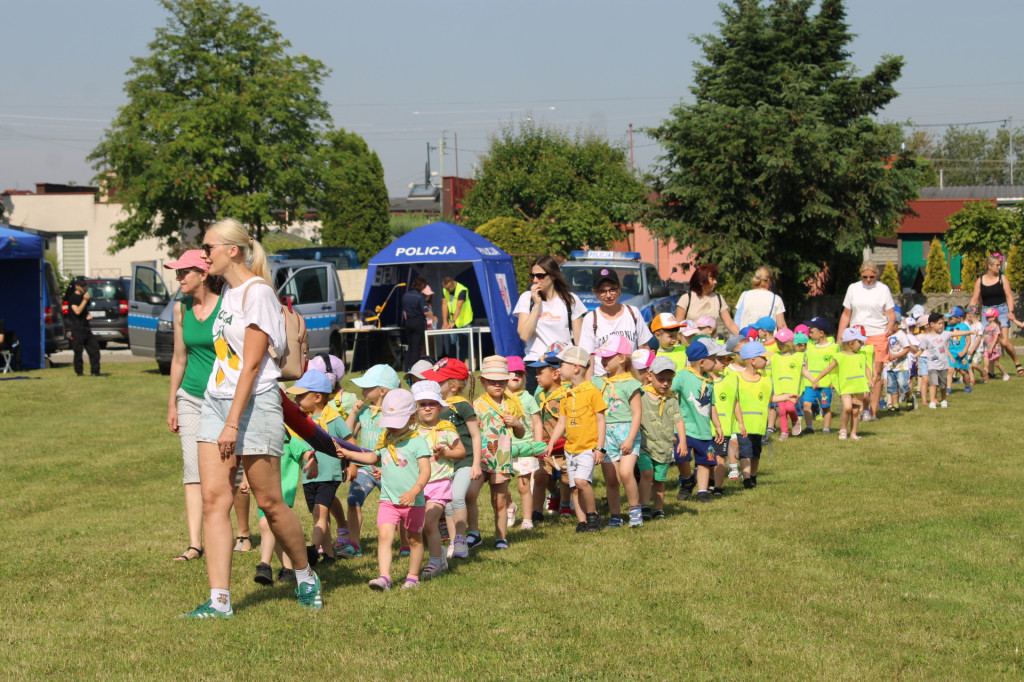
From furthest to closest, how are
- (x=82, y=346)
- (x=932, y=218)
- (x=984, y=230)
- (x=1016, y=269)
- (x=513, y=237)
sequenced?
(x=932, y=218) → (x=513, y=237) → (x=984, y=230) → (x=1016, y=269) → (x=82, y=346)

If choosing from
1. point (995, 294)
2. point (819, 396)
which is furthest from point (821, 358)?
point (995, 294)

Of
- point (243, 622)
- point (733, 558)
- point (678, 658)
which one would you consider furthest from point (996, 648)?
point (243, 622)

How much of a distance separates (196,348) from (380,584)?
1710 mm

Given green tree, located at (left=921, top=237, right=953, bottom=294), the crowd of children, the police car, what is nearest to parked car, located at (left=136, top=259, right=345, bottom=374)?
the police car

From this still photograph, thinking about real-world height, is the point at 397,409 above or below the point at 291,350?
below

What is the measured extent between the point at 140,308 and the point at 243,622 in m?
17.9

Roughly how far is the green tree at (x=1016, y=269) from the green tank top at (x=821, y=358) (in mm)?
25281

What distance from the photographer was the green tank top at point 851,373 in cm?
1262

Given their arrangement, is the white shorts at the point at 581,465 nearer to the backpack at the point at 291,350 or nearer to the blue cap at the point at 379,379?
the blue cap at the point at 379,379

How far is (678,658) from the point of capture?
5.17m

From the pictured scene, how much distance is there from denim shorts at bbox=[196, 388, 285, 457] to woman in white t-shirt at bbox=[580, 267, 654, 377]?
3787mm

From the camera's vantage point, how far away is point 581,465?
7930 millimetres

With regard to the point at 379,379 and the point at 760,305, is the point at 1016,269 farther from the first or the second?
the point at 379,379

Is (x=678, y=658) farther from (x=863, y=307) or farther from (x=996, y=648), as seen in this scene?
(x=863, y=307)
